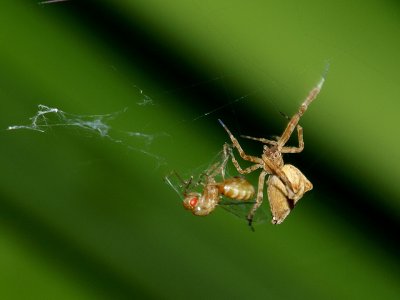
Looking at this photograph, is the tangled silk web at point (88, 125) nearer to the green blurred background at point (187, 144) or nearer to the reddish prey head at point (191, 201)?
the green blurred background at point (187, 144)

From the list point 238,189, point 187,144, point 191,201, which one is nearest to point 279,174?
point 238,189

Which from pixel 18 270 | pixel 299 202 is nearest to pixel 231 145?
pixel 299 202

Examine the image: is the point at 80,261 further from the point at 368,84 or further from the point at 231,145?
the point at 368,84

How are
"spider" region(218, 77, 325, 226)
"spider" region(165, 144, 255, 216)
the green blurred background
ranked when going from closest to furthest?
the green blurred background → "spider" region(218, 77, 325, 226) → "spider" region(165, 144, 255, 216)

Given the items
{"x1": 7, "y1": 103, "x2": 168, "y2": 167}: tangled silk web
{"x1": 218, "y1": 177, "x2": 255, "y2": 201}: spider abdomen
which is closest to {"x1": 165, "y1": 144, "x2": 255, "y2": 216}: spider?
{"x1": 218, "y1": 177, "x2": 255, "y2": 201}: spider abdomen

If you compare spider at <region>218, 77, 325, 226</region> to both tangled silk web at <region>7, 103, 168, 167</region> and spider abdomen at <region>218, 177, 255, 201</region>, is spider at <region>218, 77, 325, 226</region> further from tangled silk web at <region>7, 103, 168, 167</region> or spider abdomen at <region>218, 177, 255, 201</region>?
tangled silk web at <region>7, 103, 168, 167</region>

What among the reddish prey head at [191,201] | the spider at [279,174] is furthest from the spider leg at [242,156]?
the reddish prey head at [191,201]
